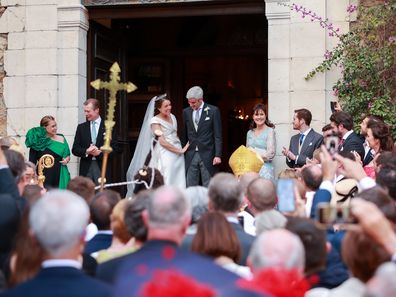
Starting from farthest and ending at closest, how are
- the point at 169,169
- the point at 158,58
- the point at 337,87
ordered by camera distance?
the point at 158,58
the point at 169,169
the point at 337,87

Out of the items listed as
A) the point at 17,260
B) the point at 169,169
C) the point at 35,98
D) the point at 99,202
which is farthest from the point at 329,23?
the point at 17,260

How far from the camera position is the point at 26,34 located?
11.2 meters

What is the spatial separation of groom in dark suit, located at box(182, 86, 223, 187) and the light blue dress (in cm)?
64

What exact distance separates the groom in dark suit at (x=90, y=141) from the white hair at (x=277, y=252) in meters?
7.37

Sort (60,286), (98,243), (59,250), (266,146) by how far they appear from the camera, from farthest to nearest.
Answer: (266,146) → (98,243) → (59,250) → (60,286)

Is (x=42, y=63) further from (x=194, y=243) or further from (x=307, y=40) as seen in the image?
(x=194, y=243)

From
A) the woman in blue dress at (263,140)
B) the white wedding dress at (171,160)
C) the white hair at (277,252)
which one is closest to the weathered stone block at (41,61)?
the white wedding dress at (171,160)

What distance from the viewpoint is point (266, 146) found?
10156mm

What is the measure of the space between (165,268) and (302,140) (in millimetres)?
6865

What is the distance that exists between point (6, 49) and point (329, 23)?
475 cm

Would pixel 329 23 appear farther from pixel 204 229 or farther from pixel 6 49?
pixel 204 229

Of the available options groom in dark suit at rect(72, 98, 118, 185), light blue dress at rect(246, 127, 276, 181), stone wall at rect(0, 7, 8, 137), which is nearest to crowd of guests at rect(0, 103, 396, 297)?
light blue dress at rect(246, 127, 276, 181)

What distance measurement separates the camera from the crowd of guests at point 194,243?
3.03m

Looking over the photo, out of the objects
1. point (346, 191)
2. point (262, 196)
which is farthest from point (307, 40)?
point (262, 196)
